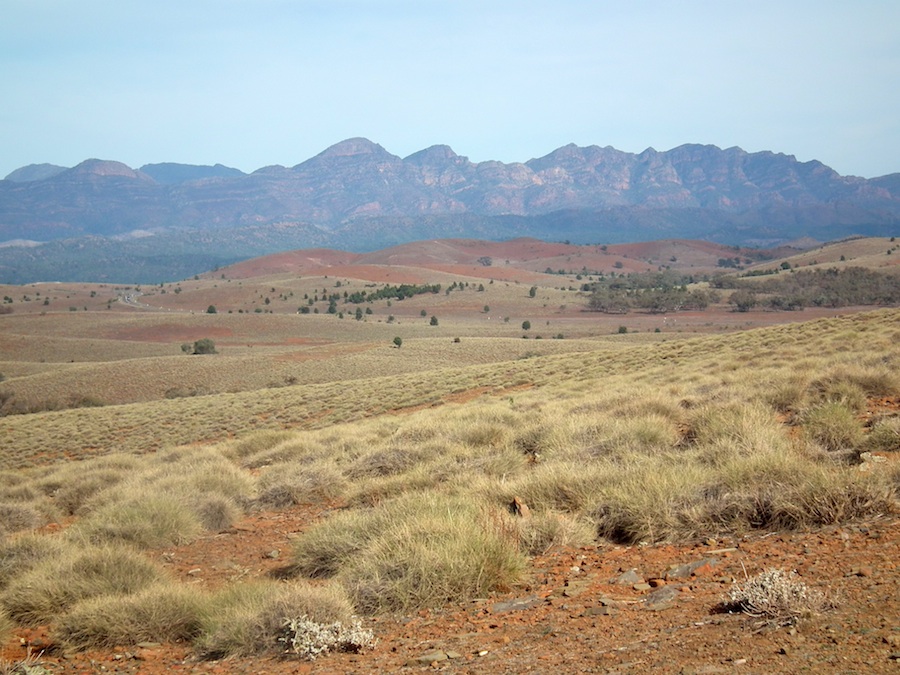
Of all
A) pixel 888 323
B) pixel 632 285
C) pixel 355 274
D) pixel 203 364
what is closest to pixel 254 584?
pixel 888 323

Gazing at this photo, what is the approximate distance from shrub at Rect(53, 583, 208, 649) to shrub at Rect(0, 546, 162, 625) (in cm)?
40

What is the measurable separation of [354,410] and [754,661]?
914 inches

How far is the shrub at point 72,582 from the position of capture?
21.0ft

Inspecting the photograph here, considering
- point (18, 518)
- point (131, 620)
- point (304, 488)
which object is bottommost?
point (18, 518)

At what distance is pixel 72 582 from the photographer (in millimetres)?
6520

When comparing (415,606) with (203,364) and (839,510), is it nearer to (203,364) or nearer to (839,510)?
(839,510)

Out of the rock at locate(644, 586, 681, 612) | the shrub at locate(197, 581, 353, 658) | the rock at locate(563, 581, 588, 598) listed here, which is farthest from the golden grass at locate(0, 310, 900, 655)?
the rock at locate(644, 586, 681, 612)

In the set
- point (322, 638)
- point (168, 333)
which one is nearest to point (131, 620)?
point (322, 638)

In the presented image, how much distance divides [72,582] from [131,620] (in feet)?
3.48

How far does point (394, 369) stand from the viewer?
46.4 metres

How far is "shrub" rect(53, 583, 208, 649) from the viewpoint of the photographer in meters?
5.75

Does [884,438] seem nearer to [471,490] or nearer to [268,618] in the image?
[471,490]

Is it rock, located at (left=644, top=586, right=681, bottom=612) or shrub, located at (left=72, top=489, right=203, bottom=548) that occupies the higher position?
rock, located at (left=644, top=586, right=681, bottom=612)

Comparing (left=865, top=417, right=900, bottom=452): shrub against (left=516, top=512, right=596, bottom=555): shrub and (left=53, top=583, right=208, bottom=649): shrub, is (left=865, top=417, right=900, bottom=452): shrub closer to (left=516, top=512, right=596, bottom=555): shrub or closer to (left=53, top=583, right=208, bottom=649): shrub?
(left=516, top=512, right=596, bottom=555): shrub
